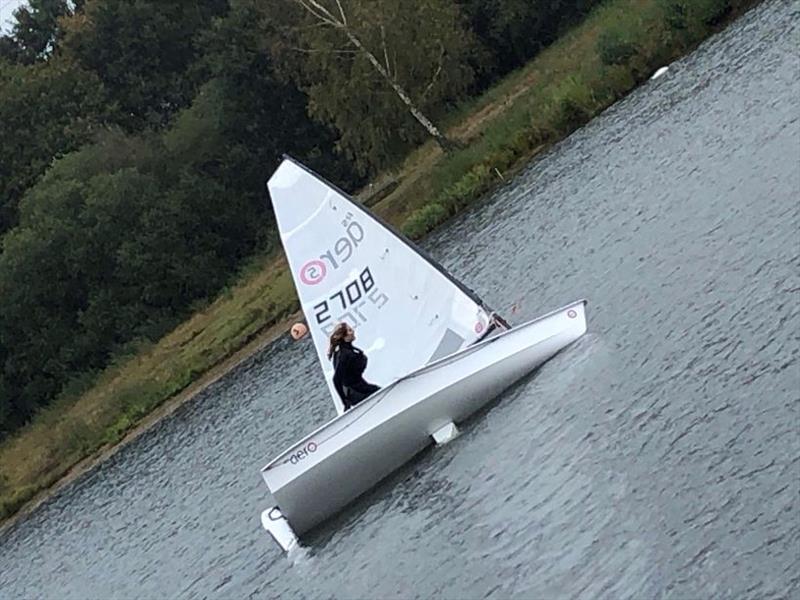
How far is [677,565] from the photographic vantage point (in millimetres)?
16562

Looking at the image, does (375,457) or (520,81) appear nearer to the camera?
(375,457)

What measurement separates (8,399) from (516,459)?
48282 mm

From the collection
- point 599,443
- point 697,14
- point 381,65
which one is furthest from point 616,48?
point 599,443

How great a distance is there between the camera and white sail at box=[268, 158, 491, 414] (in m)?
26.2

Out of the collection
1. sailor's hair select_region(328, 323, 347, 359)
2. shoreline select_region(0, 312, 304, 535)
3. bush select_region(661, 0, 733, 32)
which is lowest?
shoreline select_region(0, 312, 304, 535)

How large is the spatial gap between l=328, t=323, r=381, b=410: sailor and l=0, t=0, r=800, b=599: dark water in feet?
5.35

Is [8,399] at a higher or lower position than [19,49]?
lower

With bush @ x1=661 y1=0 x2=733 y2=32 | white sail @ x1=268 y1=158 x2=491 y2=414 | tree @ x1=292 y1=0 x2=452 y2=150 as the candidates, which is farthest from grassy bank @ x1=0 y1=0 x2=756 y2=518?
white sail @ x1=268 y1=158 x2=491 y2=414

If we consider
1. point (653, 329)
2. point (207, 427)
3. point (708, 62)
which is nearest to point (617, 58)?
point (708, 62)

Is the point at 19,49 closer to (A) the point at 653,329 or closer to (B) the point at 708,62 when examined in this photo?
(B) the point at 708,62

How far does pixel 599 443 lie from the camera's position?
20672mm

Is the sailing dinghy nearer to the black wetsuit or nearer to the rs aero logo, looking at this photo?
the rs aero logo

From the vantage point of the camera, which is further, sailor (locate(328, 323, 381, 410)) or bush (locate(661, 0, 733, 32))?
bush (locate(661, 0, 733, 32))

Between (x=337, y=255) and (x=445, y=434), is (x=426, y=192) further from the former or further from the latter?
(x=445, y=434)
